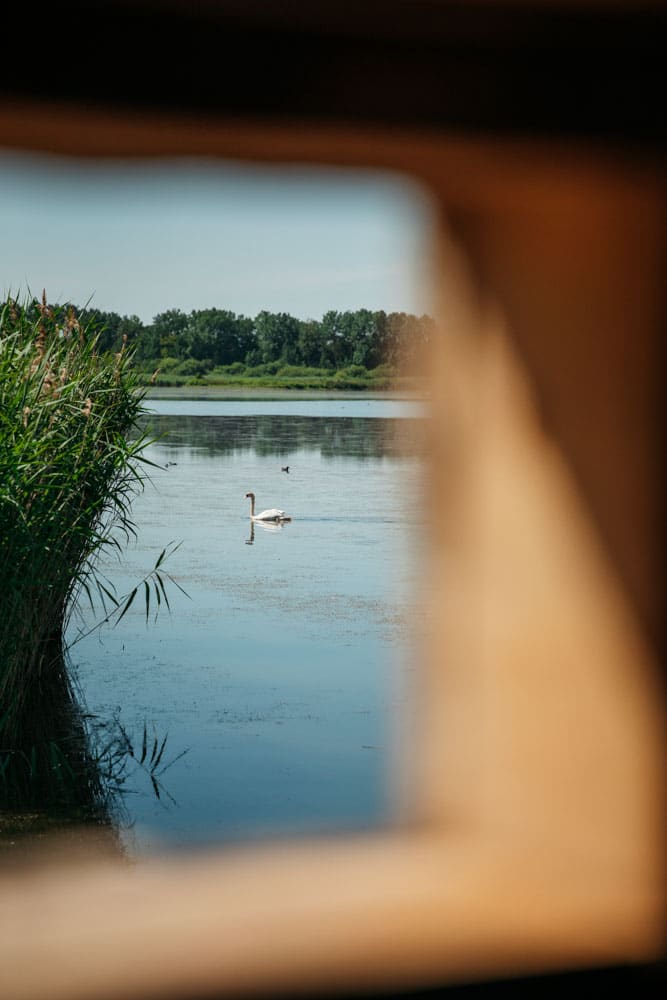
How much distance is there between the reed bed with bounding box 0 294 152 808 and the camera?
12.9 ft

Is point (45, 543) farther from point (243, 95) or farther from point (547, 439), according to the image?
point (243, 95)

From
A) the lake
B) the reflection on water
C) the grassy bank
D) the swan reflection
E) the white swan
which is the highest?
the grassy bank

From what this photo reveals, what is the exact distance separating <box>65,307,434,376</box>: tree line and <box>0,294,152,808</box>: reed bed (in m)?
9.63

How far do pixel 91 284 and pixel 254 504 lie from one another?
15104mm

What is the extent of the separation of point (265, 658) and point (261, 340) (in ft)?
51.4

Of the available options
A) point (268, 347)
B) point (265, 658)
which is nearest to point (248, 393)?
point (268, 347)

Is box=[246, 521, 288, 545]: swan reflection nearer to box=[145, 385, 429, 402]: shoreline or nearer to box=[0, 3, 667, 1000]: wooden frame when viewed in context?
box=[0, 3, 667, 1000]: wooden frame

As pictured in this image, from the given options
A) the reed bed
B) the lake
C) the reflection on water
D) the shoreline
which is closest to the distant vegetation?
the shoreline

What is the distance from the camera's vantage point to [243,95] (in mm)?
1787

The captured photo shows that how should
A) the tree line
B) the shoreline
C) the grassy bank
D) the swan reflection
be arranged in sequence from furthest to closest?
1. the shoreline
2. the grassy bank
3. the tree line
4. the swan reflection

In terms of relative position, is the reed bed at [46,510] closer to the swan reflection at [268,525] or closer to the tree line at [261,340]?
the swan reflection at [268,525]

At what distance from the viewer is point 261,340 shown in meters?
21.2

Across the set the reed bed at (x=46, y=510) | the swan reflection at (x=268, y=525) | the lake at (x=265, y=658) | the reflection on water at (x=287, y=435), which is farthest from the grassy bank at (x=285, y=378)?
Answer: the reed bed at (x=46, y=510)

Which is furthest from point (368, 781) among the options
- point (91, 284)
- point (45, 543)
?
point (91, 284)
